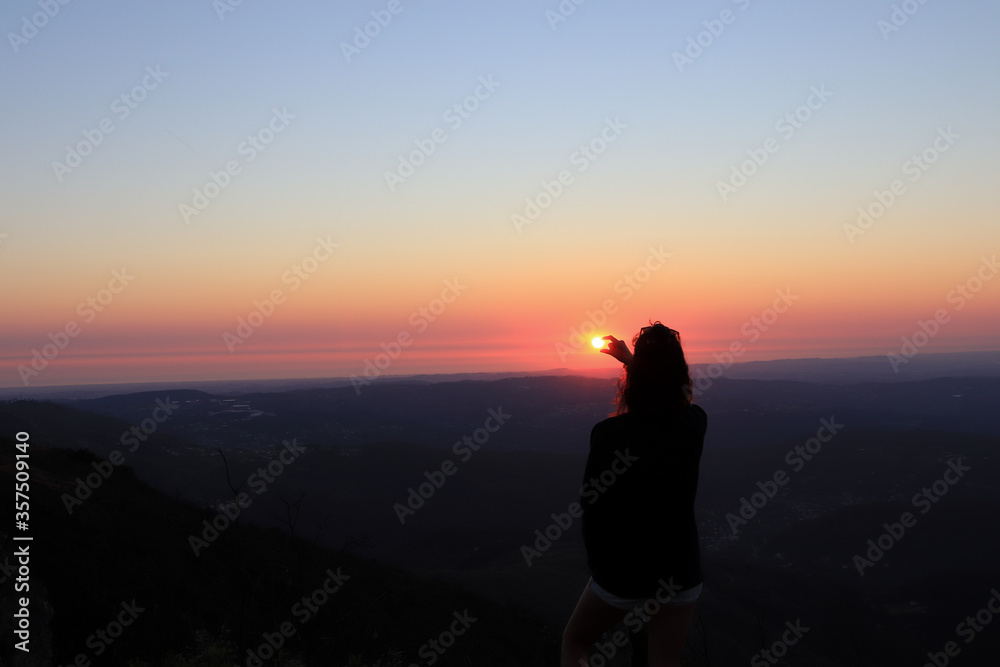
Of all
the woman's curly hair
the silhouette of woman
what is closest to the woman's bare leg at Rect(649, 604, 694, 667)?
the silhouette of woman

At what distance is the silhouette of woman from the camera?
108 inches

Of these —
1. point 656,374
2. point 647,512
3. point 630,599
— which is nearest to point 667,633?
point 630,599

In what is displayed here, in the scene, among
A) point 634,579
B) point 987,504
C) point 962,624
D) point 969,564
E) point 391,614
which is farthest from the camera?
point 987,504

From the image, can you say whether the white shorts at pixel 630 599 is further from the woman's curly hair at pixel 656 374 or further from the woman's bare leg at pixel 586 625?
the woman's curly hair at pixel 656 374

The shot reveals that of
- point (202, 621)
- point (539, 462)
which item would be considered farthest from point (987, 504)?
point (202, 621)

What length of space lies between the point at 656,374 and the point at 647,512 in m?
0.60

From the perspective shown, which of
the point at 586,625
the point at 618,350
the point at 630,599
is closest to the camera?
the point at 630,599

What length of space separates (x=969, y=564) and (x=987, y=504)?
19986 millimetres

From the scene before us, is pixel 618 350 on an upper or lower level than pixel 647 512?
upper

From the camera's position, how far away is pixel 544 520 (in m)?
102

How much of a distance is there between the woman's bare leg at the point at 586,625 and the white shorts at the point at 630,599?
0.10 ft

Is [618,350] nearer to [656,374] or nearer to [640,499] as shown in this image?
[656,374]

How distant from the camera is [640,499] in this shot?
2.74m

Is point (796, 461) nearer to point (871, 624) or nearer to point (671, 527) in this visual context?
point (871, 624)
